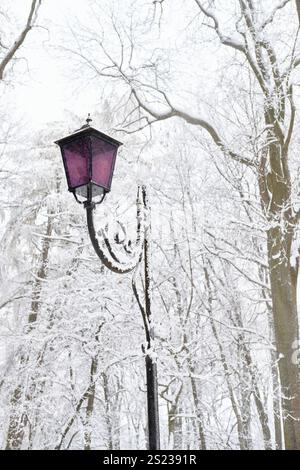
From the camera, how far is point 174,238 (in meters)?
10.4

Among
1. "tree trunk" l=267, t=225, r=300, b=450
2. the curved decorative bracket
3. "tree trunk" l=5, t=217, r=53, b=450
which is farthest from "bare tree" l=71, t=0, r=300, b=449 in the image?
"tree trunk" l=5, t=217, r=53, b=450

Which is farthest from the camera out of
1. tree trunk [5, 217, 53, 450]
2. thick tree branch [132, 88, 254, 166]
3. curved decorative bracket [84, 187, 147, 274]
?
tree trunk [5, 217, 53, 450]

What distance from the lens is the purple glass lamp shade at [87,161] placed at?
148 inches

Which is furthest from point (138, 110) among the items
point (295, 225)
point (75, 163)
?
point (75, 163)

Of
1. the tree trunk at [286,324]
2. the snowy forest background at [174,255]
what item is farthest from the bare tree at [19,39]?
the tree trunk at [286,324]

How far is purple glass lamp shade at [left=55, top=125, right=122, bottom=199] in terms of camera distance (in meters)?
3.77

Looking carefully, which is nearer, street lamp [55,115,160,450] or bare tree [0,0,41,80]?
street lamp [55,115,160,450]

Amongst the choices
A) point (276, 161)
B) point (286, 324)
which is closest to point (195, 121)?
point (276, 161)

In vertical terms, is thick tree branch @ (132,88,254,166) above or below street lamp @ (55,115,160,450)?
above

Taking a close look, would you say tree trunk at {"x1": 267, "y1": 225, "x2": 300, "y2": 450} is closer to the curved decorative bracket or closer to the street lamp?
the curved decorative bracket

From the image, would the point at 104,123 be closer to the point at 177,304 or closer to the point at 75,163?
the point at 177,304
